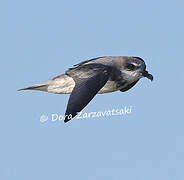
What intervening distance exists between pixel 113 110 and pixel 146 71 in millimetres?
2902

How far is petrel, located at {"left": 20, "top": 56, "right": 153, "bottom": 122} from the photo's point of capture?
19.7 meters

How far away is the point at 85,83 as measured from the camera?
20359 mm

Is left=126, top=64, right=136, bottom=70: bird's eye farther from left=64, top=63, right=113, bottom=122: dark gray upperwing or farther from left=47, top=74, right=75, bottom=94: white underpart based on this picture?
left=47, top=74, right=75, bottom=94: white underpart

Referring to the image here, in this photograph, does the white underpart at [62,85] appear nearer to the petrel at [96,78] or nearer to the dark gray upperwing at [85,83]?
the petrel at [96,78]

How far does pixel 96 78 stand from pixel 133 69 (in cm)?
318

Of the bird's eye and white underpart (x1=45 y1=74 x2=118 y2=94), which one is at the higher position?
the bird's eye

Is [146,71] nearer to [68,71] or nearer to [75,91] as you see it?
[68,71]

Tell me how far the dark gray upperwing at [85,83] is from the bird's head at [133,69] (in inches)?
51.0

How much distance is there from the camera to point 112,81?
22.7 metres

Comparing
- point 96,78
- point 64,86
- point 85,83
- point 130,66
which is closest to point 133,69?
point 130,66

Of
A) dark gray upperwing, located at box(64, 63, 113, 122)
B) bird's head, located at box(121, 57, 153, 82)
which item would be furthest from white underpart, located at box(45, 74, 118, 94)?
bird's head, located at box(121, 57, 153, 82)

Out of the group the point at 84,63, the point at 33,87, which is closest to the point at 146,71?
the point at 84,63

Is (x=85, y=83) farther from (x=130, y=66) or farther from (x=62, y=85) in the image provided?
(x=130, y=66)

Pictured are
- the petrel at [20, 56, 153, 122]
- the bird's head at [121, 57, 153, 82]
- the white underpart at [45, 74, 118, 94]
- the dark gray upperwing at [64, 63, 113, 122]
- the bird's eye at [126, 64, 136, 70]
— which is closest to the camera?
the dark gray upperwing at [64, 63, 113, 122]
